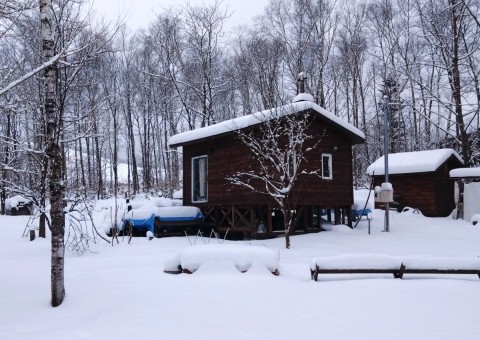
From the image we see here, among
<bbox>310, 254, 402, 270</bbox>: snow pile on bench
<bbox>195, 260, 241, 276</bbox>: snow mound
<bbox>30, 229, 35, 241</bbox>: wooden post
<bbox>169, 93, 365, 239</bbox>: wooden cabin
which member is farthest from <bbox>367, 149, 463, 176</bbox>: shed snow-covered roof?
<bbox>30, 229, 35, 241</bbox>: wooden post

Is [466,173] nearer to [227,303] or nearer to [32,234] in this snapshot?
[227,303]

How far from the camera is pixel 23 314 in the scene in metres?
6.62

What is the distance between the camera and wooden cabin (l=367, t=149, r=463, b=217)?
22.3m

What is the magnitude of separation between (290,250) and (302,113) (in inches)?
215

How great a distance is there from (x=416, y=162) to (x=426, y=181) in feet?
3.62

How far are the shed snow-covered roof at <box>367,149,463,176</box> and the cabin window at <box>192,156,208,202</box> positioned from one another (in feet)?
31.4

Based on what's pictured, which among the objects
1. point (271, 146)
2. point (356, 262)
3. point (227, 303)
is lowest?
point (227, 303)

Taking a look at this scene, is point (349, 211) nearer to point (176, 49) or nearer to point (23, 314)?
point (23, 314)

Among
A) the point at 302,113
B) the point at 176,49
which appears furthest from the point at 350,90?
the point at 302,113

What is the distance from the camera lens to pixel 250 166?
15.5 meters

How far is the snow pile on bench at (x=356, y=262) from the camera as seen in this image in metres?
8.48

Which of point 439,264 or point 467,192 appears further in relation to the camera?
point 467,192

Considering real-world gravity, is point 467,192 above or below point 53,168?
below

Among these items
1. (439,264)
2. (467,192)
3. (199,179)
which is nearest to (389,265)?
(439,264)
